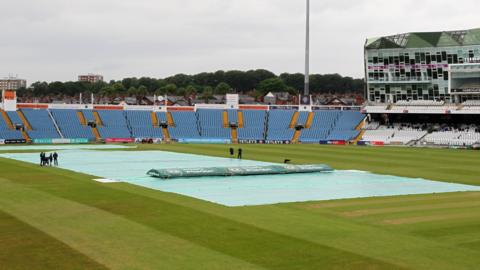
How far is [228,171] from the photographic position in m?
38.6

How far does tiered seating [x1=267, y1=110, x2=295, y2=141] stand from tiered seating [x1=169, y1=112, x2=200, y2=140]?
11247mm

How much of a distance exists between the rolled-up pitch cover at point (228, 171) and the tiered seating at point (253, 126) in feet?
149

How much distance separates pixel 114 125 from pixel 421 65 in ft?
153

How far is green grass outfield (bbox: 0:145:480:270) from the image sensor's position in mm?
15930

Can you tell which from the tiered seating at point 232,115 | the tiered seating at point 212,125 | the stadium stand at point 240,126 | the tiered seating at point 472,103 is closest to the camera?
the stadium stand at point 240,126

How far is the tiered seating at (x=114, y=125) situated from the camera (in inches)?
3327

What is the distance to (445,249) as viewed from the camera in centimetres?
1756

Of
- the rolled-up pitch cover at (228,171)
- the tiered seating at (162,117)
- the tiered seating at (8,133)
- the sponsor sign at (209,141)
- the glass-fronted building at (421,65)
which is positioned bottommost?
the sponsor sign at (209,141)

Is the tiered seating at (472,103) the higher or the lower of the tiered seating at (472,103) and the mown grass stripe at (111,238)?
the higher

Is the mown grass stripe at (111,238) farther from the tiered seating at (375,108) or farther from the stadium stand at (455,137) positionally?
the tiered seating at (375,108)

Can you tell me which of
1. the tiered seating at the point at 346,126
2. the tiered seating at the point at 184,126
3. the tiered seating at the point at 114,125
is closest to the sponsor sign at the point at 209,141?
the tiered seating at the point at 184,126

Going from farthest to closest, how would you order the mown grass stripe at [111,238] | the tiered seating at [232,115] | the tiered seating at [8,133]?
the tiered seating at [232,115] < the tiered seating at [8,133] < the mown grass stripe at [111,238]

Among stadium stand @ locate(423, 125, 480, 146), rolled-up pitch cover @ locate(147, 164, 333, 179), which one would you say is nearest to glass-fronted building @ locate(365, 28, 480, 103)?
stadium stand @ locate(423, 125, 480, 146)

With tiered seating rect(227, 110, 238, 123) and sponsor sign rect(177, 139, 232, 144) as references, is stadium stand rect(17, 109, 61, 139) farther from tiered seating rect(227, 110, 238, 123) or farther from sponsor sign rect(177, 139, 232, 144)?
tiered seating rect(227, 110, 238, 123)
